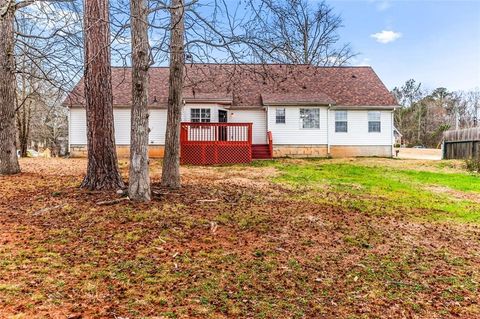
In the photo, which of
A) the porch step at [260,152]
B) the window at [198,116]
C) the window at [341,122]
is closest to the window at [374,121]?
the window at [341,122]

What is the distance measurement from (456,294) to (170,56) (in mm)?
6556

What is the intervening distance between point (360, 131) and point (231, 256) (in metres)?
17.1

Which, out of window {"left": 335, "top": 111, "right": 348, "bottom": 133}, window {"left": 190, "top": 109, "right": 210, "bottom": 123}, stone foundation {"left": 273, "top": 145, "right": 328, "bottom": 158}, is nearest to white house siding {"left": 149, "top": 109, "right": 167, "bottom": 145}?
window {"left": 190, "top": 109, "right": 210, "bottom": 123}

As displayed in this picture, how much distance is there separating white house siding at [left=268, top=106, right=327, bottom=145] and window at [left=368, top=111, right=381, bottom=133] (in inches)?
112

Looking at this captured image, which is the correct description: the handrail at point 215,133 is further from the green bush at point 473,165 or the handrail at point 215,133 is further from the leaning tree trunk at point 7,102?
the green bush at point 473,165

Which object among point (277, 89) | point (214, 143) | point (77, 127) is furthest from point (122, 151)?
point (277, 89)

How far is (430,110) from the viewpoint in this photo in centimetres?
5069

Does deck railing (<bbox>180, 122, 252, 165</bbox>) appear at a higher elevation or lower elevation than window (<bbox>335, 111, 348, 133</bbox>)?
lower

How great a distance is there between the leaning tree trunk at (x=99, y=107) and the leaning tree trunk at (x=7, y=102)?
12.7 feet

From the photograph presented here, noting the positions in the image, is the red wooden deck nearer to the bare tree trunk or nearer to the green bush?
the bare tree trunk

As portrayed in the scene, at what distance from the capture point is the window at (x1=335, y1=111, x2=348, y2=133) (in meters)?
19.2

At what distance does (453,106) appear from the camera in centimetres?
5225

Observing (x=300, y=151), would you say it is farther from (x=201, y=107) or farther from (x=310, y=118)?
(x=201, y=107)

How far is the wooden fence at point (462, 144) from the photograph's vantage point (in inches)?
677
